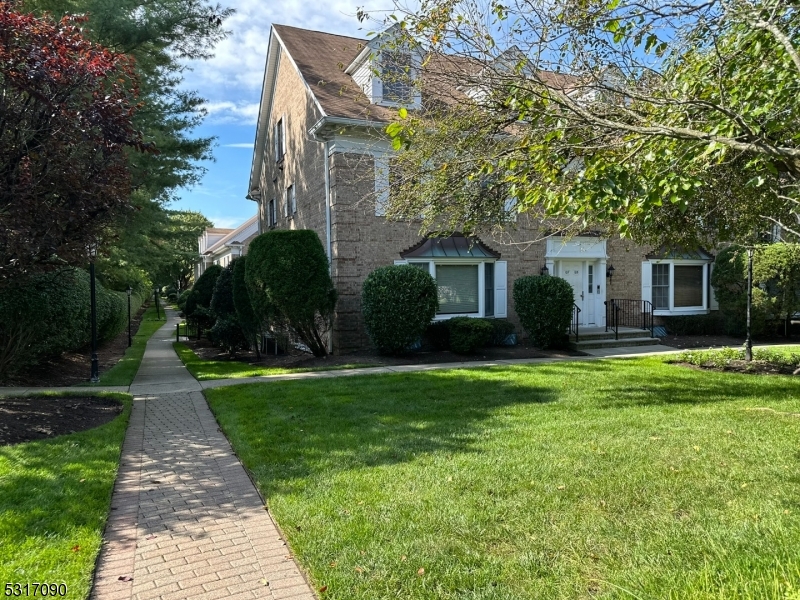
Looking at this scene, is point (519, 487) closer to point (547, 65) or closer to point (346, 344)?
point (547, 65)

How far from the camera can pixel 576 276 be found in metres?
16.7

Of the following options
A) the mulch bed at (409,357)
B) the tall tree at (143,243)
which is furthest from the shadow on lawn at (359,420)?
the tall tree at (143,243)

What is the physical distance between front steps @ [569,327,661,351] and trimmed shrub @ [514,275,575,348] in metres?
0.72

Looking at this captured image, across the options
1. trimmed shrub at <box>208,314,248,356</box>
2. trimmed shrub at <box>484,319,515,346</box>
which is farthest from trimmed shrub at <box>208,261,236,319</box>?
trimmed shrub at <box>484,319,515,346</box>

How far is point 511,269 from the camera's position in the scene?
15.5m

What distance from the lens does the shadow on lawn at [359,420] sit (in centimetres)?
520

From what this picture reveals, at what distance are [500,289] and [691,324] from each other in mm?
6941

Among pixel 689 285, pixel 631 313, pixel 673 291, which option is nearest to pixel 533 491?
pixel 631 313

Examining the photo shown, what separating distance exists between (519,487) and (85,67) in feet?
22.5

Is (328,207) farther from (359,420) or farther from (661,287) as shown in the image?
(661,287)

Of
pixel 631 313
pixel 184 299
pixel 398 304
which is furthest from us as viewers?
pixel 184 299

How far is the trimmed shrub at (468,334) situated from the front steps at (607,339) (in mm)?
2613

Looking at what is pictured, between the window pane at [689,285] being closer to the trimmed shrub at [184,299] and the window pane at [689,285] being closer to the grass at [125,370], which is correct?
the grass at [125,370]

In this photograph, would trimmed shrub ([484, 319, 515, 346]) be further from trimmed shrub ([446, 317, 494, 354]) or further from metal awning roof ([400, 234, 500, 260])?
metal awning roof ([400, 234, 500, 260])
